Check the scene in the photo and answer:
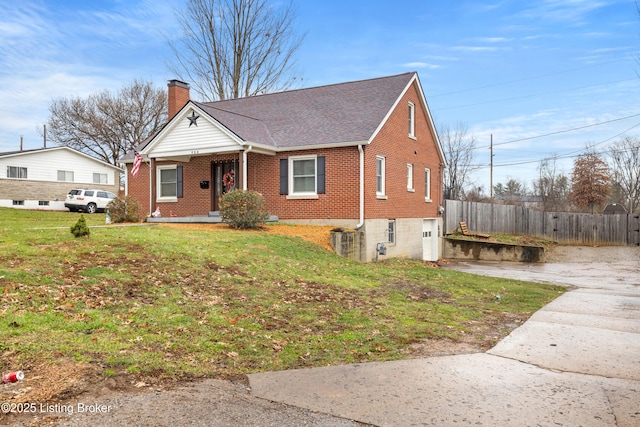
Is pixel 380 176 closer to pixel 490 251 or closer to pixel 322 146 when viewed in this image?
pixel 322 146

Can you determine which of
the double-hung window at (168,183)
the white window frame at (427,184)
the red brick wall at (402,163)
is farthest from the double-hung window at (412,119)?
the double-hung window at (168,183)

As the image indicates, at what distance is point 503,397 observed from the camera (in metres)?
4.41

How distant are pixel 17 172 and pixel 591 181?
4375 cm

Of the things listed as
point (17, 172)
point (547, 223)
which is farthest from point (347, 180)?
point (17, 172)

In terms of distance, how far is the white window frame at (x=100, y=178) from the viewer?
39.2 metres

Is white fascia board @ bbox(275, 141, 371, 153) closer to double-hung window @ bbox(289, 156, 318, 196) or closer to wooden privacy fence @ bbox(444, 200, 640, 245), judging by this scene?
double-hung window @ bbox(289, 156, 318, 196)

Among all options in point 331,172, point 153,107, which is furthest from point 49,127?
point 331,172

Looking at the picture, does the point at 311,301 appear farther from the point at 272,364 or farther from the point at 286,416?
the point at 286,416

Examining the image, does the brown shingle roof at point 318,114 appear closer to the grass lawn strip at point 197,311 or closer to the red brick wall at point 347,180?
the red brick wall at point 347,180

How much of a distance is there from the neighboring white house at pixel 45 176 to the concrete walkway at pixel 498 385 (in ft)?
116

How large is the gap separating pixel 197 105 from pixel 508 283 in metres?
13.2

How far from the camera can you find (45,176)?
116ft

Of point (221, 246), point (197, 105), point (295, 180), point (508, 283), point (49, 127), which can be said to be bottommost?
point (508, 283)

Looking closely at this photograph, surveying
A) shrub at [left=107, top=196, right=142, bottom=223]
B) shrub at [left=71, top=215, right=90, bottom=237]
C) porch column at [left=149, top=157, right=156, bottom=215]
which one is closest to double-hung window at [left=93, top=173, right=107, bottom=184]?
porch column at [left=149, top=157, right=156, bottom=215]
